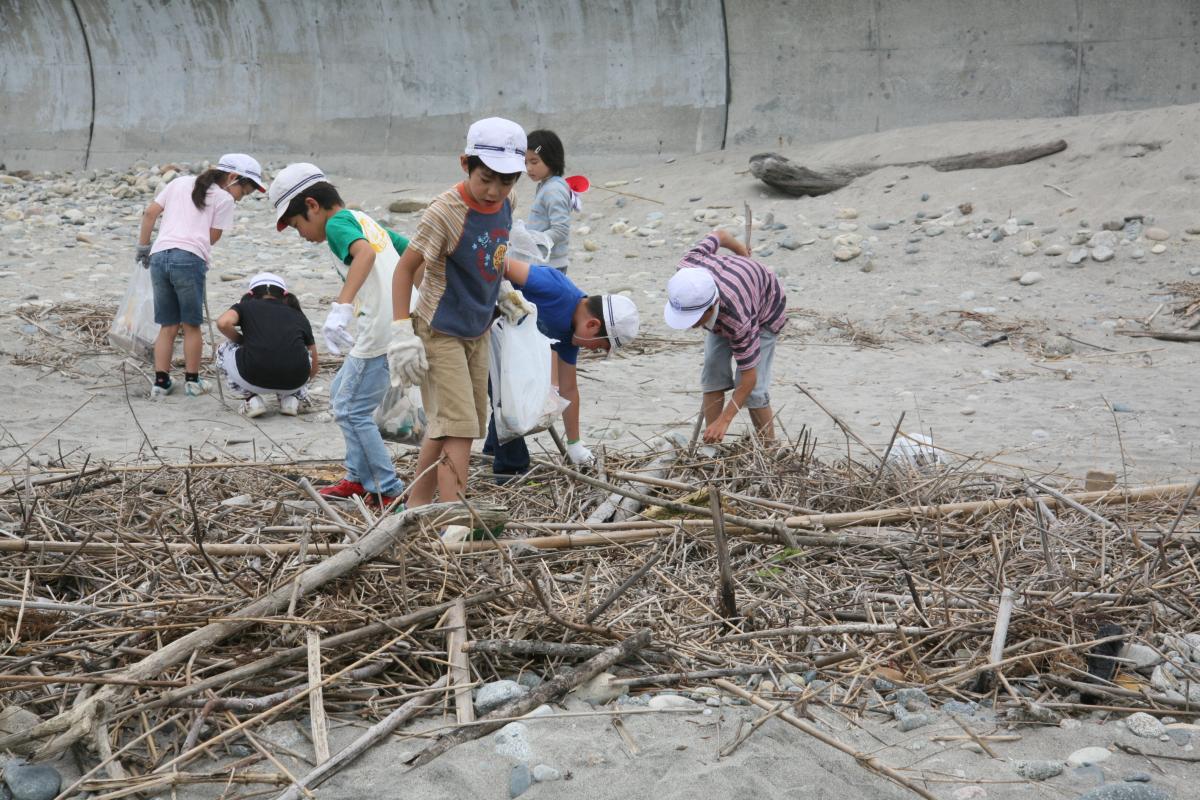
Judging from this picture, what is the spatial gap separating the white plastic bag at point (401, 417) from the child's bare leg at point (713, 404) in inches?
52.7

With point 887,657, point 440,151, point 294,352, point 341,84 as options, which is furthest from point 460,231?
point 341,84

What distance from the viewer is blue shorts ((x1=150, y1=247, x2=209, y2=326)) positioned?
6348mm

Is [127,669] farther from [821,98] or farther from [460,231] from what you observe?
[821,98]

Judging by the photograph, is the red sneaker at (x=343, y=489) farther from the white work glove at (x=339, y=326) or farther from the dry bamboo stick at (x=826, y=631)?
the dry bamboo stick at (x=826, y=631)

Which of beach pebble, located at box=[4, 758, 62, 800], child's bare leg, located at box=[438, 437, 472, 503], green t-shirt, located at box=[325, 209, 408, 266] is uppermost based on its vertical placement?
green t-shirt, located at box=[325, 209, 408, 266]

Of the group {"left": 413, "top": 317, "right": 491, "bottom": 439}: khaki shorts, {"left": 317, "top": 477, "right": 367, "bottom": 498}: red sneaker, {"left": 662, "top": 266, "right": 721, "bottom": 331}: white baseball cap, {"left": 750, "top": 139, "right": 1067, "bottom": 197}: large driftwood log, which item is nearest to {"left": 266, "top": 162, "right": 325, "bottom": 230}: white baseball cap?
{"left": 413, "top": 317, "right": 491, "bottom": 439}: khaki shorts

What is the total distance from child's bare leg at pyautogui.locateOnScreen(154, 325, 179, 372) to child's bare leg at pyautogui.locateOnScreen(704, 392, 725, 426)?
322 cm

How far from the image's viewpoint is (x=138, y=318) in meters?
6.71

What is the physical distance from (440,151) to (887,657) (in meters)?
12.9

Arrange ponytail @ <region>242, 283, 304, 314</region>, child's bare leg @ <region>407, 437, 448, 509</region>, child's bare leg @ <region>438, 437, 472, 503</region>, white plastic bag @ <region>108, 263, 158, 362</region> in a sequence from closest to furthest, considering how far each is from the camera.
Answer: child's bare leg @ <region>438, 437, 472, 503</region>, child's bare leg @ <region>407, 437, 448, 509</region>, ponytail @ <region>242, 283, 304, 314</region>, white plastic bag @ <region>108, 263, 158, 362</region>

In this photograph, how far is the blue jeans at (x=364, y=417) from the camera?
170 inches

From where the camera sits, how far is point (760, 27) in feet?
44.3

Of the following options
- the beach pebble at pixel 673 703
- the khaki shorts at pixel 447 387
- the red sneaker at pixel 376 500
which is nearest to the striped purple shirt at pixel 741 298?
the khaki shorts at pixel 447 387

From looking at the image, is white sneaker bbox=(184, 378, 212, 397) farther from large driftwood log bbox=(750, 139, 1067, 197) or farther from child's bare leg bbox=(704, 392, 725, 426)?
large driftwood log bbox=(750, 139, 1067, 197)
